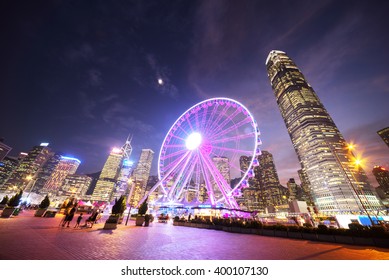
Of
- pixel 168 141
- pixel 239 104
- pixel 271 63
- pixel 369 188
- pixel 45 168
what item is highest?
pixel 271 63

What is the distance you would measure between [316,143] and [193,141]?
122778 mm

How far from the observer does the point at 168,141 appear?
129 feet

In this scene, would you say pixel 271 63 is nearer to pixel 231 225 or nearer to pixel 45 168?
pixel 231 225

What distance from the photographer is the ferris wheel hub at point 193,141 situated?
3527 cm

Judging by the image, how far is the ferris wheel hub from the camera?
35.3m

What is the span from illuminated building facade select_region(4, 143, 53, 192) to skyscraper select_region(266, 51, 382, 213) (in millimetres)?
249082

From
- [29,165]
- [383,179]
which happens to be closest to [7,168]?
[29,165]

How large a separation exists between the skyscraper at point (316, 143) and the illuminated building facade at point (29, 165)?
817 ft

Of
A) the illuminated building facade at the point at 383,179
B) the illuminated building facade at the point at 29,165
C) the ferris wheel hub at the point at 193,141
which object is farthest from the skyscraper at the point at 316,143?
the illuminated building facade at the point at 29,165

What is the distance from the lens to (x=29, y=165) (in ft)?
585

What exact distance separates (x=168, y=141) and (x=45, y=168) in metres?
232

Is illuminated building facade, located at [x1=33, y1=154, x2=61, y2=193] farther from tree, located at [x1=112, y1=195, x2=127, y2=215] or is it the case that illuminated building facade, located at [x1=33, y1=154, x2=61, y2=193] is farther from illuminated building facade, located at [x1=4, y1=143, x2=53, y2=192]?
tree, located at [x1=112, y1=195, x2=127, y2=215]

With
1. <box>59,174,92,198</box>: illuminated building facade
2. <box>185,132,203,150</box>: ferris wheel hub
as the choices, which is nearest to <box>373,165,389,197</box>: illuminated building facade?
<box>185,132,203,150</box>: ferris wheel hub
